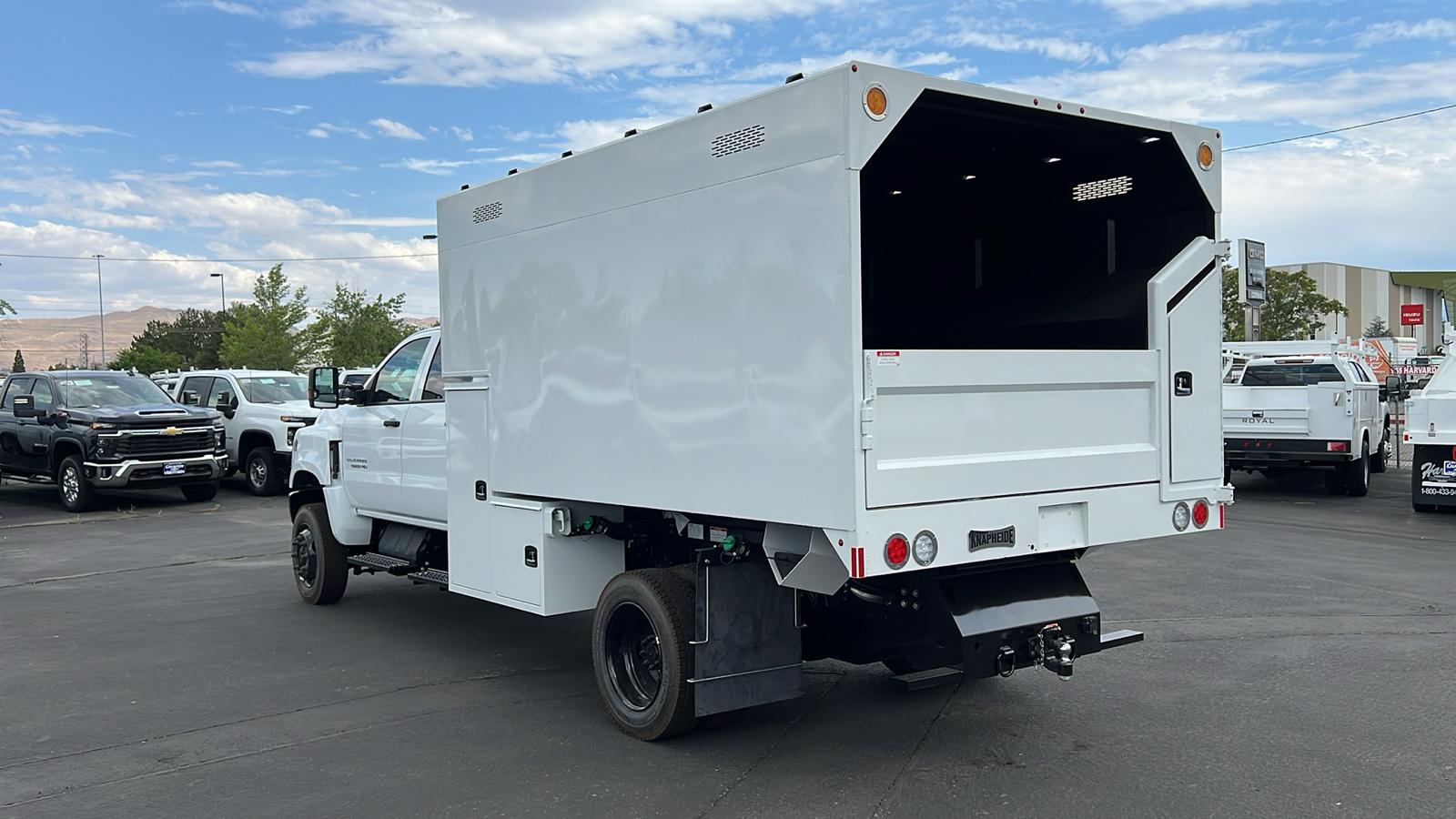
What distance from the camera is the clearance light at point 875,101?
4438mm

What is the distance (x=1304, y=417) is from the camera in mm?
15578

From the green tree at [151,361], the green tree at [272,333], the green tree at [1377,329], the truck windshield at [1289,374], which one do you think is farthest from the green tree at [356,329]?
the green tree at [1377,329]

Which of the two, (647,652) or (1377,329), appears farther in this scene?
(1377,329)

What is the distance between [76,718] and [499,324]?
3.18 metres

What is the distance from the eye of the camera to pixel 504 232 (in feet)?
21.6

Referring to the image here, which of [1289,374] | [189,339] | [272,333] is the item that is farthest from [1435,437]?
[189,339]

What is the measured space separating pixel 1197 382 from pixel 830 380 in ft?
7.41

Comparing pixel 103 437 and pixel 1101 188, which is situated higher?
pixel 1101 188

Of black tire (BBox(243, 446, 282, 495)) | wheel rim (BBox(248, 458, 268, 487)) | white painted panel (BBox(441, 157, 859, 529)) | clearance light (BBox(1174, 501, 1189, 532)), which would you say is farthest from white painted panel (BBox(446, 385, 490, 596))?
wheel rim (BBox(248, 458, 268, 487))

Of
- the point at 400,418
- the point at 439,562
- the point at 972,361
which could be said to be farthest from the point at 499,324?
the point at 972,361

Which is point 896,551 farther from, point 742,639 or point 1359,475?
point 1359,475

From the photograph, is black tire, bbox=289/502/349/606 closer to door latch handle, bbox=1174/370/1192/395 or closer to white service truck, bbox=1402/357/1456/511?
door latch handle, bbox=1174/370/1192/395

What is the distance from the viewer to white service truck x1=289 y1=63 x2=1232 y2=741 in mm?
4602

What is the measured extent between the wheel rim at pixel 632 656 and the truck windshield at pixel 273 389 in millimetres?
14664
